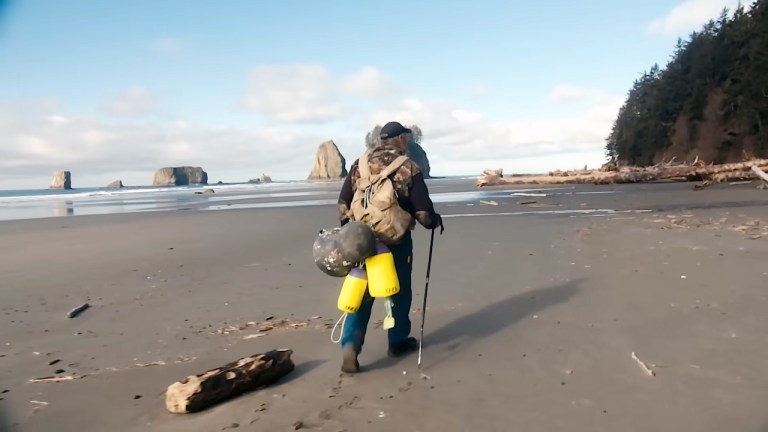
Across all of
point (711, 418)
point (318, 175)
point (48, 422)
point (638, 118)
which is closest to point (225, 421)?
point (48, 422)

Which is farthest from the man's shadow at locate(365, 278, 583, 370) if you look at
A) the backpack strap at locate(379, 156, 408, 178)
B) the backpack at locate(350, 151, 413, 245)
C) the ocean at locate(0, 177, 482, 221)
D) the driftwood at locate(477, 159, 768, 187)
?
the driftwood at locate(477, 159, 768, 187)

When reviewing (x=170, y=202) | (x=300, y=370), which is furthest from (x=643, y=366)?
(x=170, y=202)

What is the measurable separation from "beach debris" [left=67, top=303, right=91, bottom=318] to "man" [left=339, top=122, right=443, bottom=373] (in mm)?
3726

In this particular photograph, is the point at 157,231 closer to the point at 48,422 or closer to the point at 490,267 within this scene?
the point at 490,267

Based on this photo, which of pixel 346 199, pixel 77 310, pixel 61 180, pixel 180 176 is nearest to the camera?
pixel 346 199

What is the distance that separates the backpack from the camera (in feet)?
13.0

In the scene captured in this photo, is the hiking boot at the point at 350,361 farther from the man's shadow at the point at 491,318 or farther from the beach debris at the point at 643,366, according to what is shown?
the beach debris at the point at 643,366

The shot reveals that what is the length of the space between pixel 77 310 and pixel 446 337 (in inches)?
173

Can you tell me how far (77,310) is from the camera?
5.93 metres

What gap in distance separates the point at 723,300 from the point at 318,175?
14348cm

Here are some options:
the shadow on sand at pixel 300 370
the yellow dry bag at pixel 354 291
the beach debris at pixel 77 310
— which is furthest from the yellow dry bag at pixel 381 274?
the beach debris at pixel 77 310

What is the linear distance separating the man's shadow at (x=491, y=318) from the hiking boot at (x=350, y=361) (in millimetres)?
174

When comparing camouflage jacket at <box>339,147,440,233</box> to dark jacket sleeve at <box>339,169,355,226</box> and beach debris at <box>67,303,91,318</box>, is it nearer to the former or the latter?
dark jacket sleeve at <box>339,169,355,226</box>

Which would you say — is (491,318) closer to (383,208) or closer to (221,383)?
(383,208)
